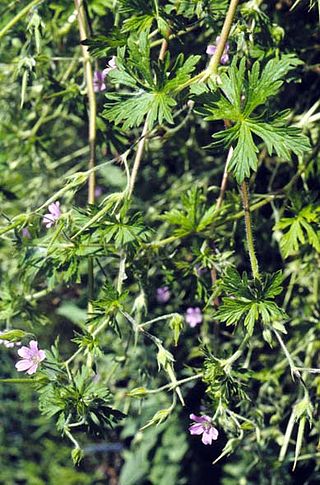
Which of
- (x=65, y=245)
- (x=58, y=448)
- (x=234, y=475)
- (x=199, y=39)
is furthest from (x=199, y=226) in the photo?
(x=58, y=448)

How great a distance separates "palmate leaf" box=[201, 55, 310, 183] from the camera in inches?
32.4

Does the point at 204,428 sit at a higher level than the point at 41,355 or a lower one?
lower

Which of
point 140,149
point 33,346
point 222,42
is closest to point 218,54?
point 222,42

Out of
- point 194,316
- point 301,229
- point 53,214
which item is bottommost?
point 194,316

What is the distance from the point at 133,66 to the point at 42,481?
1351 millimetres

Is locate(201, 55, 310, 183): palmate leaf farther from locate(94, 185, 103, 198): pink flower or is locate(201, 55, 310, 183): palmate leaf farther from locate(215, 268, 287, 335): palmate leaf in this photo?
locate(94, 185, 103, 198): pink flower

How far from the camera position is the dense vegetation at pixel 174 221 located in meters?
0.87

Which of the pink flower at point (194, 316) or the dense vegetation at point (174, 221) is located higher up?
the dense vegetation at point (174, 221)

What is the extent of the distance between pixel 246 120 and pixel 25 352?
0.35 metres

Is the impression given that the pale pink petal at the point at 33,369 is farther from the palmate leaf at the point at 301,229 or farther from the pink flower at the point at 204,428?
the palmate leaf at the point at 301,229

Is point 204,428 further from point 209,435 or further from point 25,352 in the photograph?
point 25,352

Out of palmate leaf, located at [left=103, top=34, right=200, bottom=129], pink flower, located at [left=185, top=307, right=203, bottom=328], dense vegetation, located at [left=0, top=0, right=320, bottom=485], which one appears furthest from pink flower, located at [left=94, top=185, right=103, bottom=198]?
palmate leaf, located at [left=103, top=34, right=200, bottom=129]

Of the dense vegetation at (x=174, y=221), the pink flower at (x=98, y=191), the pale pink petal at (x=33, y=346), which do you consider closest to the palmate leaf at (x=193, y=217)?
the dense vegetation at (x=174, y=221)

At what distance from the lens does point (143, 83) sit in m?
0.87
